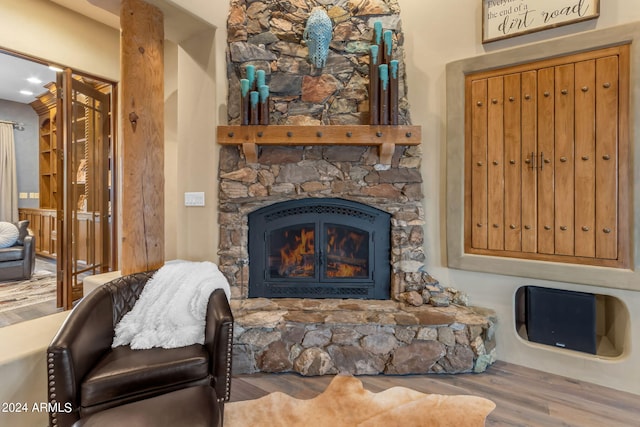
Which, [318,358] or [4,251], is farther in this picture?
[4,251]

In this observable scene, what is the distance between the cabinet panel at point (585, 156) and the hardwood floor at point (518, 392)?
89cm

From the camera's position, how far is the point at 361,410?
6.07 feet

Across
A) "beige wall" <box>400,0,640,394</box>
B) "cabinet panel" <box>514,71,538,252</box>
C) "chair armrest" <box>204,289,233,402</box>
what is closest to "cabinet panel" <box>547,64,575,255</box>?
"cabinet panel" <box>514,71,538,252</box>

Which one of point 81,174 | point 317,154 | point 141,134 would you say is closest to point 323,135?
point 317,154

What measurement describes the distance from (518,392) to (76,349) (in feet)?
8.16

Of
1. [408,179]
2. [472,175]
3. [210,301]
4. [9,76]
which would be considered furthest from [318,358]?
[9,76]

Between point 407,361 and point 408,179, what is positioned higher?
point 408,179

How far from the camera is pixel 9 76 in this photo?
15.2 ft

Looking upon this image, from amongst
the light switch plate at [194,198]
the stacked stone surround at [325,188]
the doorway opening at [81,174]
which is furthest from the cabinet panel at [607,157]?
the doorway opening at [81,174]

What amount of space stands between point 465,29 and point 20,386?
3.70 meters

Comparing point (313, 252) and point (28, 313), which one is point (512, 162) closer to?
point (313, 252)

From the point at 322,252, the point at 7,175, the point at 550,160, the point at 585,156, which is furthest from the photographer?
the point at 7,175

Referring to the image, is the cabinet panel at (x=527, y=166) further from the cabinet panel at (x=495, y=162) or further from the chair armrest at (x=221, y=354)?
the chair armrest at (x=221, y=354)

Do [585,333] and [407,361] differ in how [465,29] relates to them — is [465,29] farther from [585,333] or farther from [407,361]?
[407,361]
